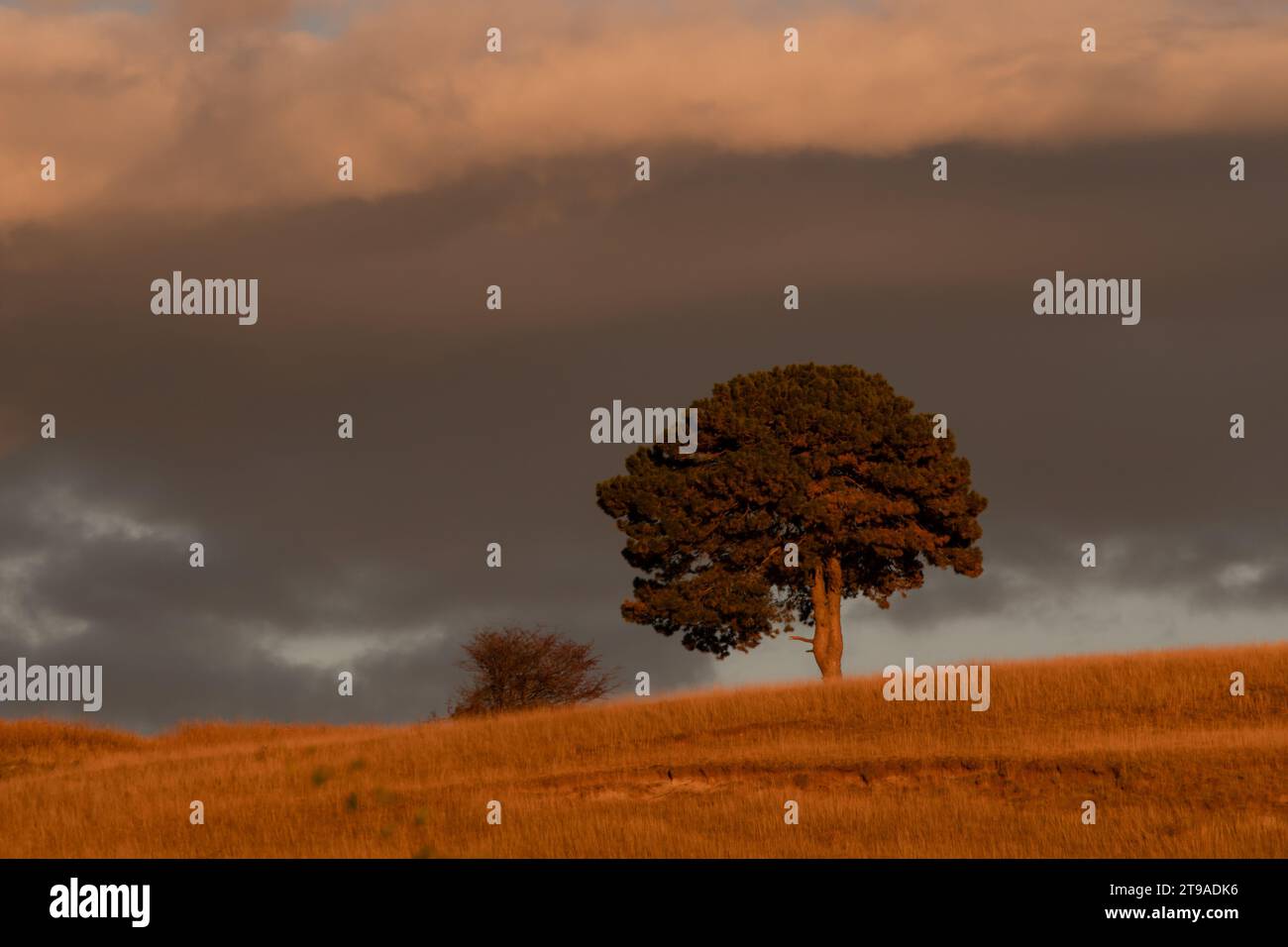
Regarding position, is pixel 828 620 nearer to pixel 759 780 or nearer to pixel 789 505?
pixel 789 505

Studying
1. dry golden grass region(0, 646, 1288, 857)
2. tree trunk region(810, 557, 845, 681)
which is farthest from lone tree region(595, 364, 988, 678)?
dry golden grass region(0, 646, 1288, 857)

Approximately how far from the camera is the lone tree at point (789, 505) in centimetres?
5628

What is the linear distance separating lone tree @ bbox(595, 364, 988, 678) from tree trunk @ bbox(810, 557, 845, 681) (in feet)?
0.16

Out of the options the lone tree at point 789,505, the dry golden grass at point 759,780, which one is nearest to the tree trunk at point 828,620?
the lone tree at point 789,505

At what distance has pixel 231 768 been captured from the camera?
42.2m

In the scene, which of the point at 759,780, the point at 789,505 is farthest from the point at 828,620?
the point at 759,780

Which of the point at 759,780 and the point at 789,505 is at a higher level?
the point at 789,505

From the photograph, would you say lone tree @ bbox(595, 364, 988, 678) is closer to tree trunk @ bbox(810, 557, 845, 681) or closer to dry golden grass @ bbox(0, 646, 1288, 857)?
tree trunk @ bbox(810, 557, 845, 681)

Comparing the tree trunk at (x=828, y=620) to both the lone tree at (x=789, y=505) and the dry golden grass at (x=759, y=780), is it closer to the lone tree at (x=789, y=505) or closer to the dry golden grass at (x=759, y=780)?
the lone tree at (x=789, y=505)

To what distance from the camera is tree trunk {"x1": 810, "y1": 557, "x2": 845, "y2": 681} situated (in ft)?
189

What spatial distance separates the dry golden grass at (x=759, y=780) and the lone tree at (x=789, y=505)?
888cm

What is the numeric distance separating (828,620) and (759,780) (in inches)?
871

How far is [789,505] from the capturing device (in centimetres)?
5566
